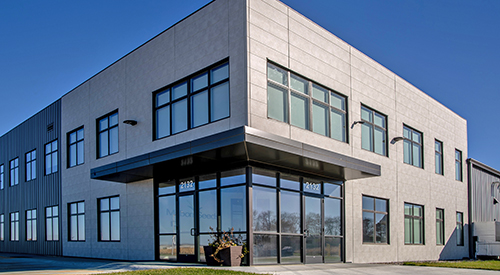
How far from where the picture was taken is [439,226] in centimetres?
2450

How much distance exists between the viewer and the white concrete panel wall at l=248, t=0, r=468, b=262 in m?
14.0

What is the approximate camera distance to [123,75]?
61.3 feet

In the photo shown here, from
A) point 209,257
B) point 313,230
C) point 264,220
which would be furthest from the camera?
point 313,230

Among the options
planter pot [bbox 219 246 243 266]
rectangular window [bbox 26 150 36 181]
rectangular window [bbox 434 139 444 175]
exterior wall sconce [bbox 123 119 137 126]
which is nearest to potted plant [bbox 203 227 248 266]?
planter pot [bbox 219 246 243 266]

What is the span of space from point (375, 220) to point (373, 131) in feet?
12.0

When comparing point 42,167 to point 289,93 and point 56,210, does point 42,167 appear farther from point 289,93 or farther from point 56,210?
point 289,93

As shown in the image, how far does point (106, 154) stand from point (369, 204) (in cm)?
1094

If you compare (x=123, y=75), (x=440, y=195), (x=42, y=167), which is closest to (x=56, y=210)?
(x=42, y=167)

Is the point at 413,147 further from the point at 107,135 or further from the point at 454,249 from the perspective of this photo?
the point at 107,135

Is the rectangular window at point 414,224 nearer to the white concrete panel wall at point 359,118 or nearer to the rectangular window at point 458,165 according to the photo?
the white concrete panel wall at point 359,118

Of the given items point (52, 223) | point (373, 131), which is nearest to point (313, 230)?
point (373, 131)

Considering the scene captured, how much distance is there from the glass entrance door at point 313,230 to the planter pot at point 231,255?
121 inches

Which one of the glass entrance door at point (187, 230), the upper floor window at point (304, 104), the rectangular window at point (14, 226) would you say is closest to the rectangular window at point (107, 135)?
the glass entrance door at point (187, 230)

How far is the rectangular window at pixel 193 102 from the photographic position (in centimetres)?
1408
